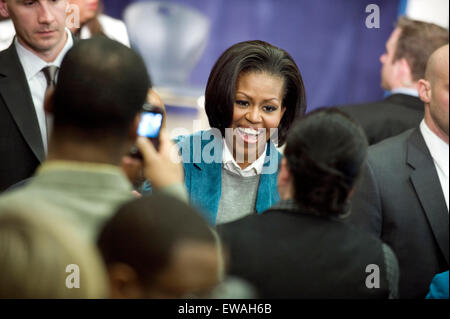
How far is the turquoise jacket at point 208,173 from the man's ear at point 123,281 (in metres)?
1.02

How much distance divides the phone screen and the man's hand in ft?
0.06

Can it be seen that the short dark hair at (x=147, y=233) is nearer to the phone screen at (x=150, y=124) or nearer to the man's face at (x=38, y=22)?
the phone screen at (x=150, y=124)

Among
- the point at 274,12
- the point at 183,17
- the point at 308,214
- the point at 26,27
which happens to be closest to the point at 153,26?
the point at 183,17

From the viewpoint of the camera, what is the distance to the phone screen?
4.30 feet

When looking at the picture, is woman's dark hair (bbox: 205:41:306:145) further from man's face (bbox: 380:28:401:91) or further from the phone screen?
man's face (bbox: 380:28:401:91)

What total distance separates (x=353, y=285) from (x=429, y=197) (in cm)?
75

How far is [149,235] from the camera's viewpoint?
90 cm

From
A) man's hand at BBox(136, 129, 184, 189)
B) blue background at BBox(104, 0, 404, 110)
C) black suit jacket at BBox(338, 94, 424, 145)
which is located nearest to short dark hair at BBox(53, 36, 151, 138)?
man's hand at BBox(136, 129, 184, 189)

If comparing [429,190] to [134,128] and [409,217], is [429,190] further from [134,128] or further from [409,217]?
[134,128]

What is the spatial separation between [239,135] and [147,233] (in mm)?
1168

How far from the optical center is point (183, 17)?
466cm

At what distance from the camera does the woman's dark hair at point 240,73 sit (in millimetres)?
1964
